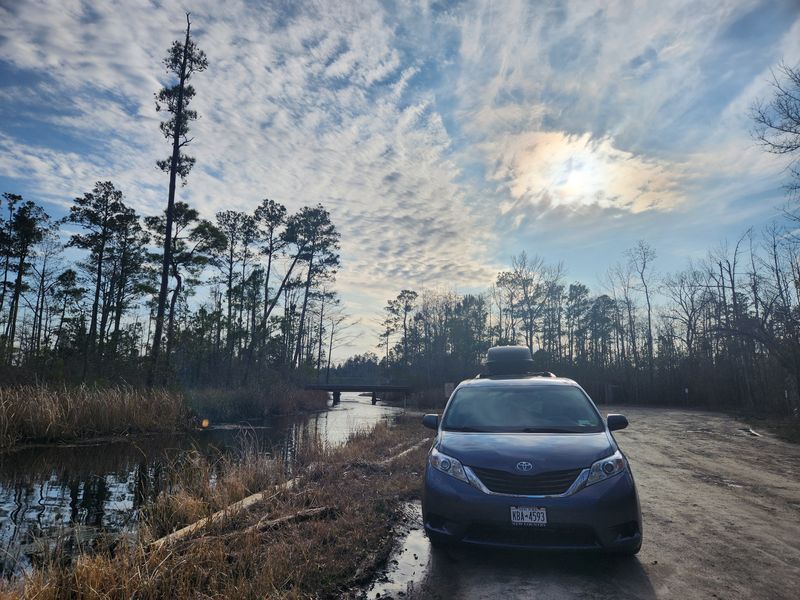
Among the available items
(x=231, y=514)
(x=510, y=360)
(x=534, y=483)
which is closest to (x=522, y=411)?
(x=534, y=483)

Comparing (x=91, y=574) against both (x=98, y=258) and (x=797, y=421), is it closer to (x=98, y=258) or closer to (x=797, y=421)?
(x=797, y=421)

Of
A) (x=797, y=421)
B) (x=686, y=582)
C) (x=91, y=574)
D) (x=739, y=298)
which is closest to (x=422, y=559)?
(x=686, y=582)

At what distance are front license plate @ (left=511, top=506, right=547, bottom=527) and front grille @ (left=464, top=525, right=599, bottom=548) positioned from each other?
0.15 ft

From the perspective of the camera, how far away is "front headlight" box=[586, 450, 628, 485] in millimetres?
4090

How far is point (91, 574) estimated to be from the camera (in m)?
3.41

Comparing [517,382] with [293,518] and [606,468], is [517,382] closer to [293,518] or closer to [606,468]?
[606,468]

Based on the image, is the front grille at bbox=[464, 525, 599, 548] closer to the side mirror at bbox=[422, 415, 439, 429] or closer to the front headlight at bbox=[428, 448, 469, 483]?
the front headlight at bbox=[428, 448, 469, 483]

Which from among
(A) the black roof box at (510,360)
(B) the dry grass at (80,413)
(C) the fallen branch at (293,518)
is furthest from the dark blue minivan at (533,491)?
(B) the dry grass at (80,413)

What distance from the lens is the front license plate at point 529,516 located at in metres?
3.86

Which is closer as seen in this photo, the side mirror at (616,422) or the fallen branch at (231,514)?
the fallen branch at (231,514)

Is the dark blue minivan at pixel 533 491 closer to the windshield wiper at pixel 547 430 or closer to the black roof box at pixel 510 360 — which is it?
the windshield wiper at pixel 547 430

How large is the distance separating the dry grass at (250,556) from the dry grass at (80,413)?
8.89 meters

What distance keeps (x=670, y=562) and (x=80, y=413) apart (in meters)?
15.6

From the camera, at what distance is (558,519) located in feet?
12.6
